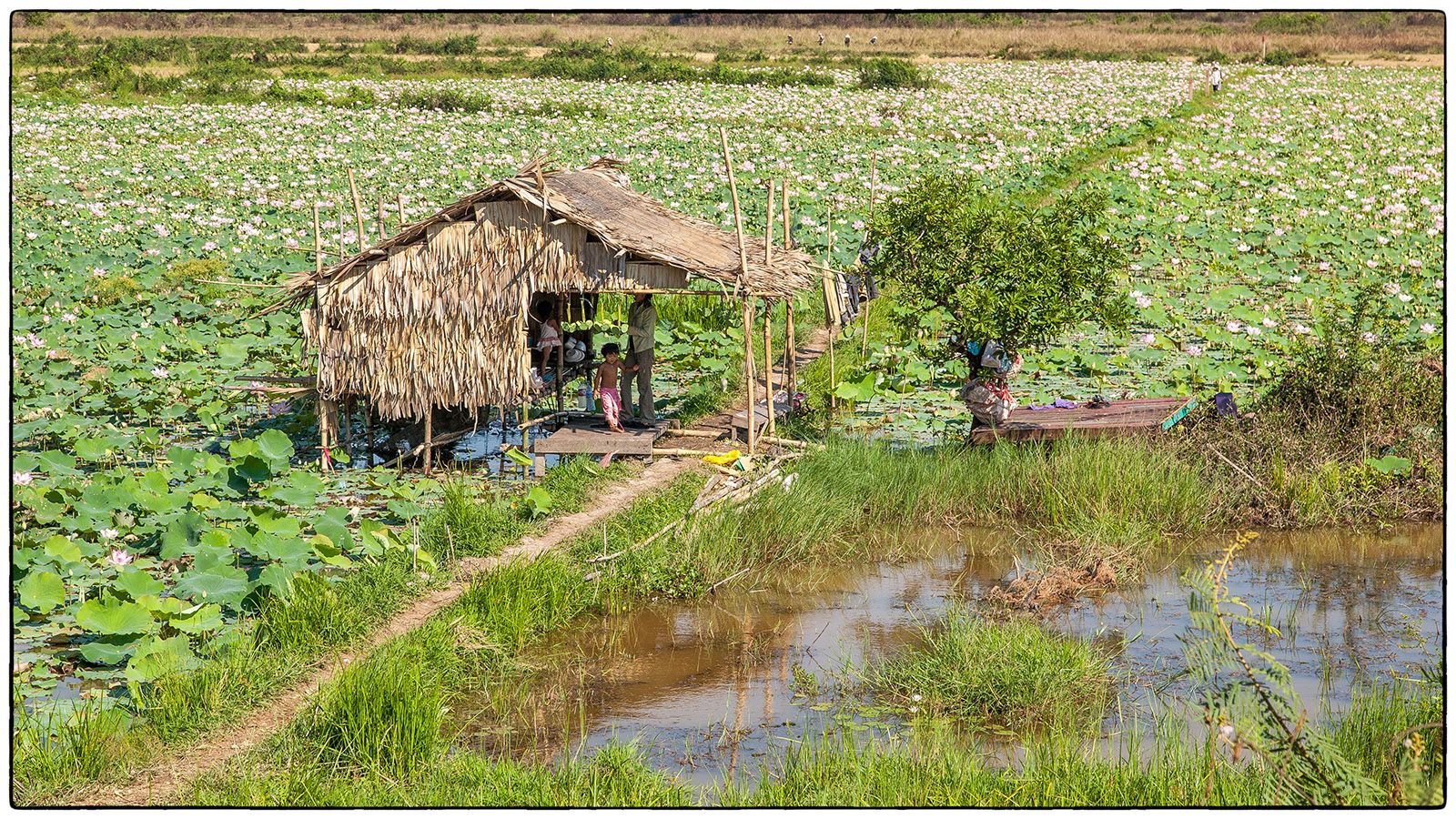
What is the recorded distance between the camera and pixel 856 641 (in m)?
8.05

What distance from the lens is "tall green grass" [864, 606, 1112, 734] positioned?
695 centimetres

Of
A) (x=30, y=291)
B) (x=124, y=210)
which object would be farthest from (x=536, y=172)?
(x=124, y=210)

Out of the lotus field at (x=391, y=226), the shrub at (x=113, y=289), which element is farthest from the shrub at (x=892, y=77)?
the shrub at (x=113, y=289)

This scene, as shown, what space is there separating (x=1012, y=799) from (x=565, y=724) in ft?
7.08

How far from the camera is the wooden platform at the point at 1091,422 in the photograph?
1061 centimetres

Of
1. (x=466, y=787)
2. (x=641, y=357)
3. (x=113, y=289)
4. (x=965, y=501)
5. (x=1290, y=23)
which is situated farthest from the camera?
(x=1290, y=23)

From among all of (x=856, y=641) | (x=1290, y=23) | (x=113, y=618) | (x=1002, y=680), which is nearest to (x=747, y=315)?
(x=856, y=641)

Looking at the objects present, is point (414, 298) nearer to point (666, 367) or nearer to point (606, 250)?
point (606, 250)

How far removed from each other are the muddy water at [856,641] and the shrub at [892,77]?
28.0 m

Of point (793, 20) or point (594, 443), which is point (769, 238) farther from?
point (793, 20)

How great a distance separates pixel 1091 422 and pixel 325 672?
19.2ft

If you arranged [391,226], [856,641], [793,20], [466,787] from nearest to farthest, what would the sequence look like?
[466,787] < [856,641] < [391,226] < [793,20]

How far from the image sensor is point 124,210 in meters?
19.9

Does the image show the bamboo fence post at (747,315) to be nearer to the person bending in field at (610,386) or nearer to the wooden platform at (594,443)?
the wooden platform at (594,443)
